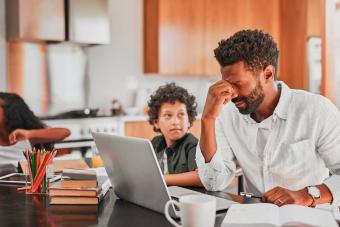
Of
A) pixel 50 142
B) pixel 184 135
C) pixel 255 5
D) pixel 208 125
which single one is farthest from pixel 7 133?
pixel 255 5

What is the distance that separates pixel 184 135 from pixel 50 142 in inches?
38.3

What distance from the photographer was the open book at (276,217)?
42.5 inches

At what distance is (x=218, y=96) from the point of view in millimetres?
1762

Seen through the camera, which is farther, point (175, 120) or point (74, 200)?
point (175, 120)

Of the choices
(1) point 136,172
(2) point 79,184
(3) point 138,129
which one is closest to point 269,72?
(1) point 136,172

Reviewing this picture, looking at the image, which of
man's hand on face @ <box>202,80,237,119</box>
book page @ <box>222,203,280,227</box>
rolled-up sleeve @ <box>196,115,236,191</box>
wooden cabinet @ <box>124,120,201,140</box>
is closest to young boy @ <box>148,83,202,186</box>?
rolled-up sleeve @ <box>196,115,236,191</box>

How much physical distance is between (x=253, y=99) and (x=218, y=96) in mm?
145

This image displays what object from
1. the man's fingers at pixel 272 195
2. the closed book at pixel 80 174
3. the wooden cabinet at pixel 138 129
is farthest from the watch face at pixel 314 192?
the wooden cabinet at pixel 138 129

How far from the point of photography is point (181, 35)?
4.89 meters

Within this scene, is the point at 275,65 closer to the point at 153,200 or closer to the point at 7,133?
the point at 153,200

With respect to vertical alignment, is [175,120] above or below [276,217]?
above

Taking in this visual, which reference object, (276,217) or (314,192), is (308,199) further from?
(276,217)

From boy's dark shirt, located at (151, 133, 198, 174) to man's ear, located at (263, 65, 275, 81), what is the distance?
0.52m

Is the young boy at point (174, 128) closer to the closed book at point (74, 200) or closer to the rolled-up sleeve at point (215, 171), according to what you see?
the rolled-up sleeve at point (215, 171)
